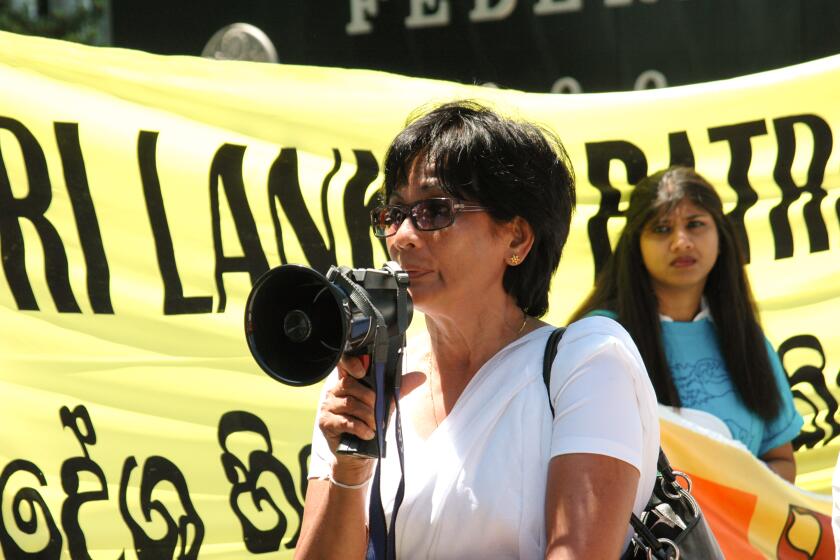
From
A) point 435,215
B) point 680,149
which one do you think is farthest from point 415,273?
point 680,149

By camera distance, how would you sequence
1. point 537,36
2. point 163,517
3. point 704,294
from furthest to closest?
point 537,36, point 704,294, point 163,517

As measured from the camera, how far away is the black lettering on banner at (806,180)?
→ 3760 millimetres

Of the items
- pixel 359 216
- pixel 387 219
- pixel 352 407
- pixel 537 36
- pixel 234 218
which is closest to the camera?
pixel 352 407

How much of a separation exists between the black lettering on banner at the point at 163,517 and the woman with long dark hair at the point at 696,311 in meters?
1.24

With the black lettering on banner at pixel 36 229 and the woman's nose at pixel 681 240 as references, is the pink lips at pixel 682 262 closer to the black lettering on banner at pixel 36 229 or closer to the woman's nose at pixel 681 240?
the woman's nose at pixel 681 240

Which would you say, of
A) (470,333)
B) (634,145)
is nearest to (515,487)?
(470,333)

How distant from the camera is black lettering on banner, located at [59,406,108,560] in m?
2.99

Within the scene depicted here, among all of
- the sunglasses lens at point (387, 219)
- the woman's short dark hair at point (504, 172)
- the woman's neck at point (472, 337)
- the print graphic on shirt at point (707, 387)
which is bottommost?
the print graphic on shirt at point (707, 387)

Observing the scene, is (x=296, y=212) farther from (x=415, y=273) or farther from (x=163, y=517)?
(x=415, y=273)

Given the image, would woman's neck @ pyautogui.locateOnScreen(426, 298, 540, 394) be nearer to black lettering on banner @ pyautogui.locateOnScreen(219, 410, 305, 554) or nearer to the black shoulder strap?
the black shoulder strap

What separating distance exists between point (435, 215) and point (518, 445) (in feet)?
1.31

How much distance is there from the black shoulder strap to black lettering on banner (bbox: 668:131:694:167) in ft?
6.43

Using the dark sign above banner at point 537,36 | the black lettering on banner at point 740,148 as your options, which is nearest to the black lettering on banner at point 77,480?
the black lettering on banner at point 740,148

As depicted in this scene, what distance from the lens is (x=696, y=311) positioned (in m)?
3.59
